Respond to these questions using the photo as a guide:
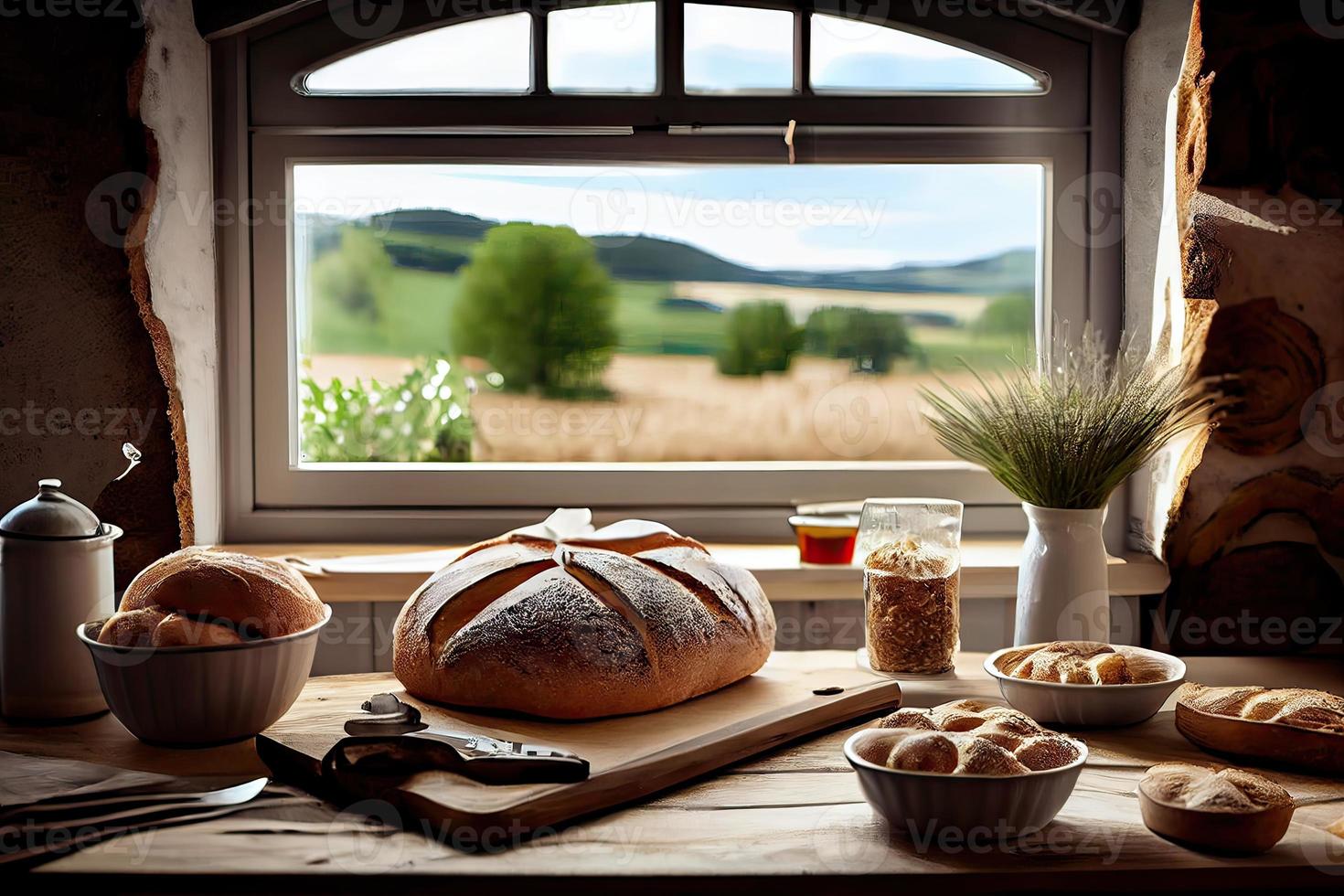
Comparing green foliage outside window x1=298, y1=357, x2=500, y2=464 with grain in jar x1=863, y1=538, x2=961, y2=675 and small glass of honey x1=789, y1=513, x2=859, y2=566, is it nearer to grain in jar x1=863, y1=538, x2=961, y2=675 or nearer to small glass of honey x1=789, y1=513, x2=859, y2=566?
small glass of honey x1=789, y1=513, x2=859, y2=566

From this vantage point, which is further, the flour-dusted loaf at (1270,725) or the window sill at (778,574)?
the window sill at (778,574)

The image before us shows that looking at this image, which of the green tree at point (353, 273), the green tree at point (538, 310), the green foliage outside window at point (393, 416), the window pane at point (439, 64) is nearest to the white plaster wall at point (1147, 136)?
the green tree at point (538, 310)

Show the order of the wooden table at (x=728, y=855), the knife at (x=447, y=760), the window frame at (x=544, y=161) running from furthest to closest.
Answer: the window frame at (x=544, y=161)
the knife at (x=447, y=760)
the wooden table at (x=728, y=855)

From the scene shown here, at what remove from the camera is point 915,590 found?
4.61 ft

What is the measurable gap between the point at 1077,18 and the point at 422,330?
129 cm

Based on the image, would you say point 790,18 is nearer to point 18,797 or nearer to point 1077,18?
point 1077,18

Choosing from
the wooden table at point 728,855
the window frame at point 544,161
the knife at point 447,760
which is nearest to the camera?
the wooden table at point 728,855

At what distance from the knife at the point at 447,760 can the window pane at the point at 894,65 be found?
141 centimetres

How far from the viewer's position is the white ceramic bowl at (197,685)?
1.10 metres

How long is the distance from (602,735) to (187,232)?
124cm
